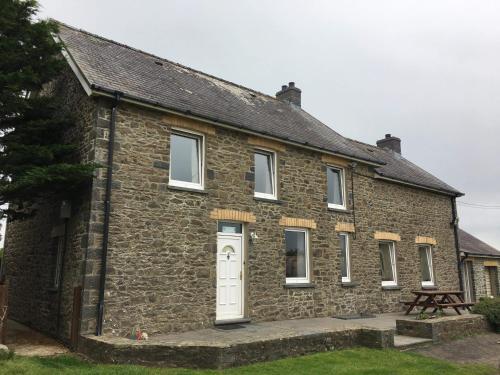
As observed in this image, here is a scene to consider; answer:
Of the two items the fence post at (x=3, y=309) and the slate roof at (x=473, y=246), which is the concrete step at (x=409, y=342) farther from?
the slate roof at (x=473, y=246)

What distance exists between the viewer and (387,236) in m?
16.0

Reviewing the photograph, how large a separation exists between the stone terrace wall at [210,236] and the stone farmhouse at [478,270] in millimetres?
6390

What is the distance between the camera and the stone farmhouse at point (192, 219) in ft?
30.7

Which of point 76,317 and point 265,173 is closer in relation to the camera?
point 76,317

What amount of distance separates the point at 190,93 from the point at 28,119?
14.5 ft

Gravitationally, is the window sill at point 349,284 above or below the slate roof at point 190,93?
below

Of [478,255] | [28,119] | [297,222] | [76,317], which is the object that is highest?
[28,119]

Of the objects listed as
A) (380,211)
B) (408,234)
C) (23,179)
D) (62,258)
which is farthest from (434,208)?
(23,179)

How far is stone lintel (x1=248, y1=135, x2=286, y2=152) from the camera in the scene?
40.2ft

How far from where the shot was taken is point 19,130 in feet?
31.2

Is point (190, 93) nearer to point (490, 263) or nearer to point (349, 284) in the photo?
point (349, 284)

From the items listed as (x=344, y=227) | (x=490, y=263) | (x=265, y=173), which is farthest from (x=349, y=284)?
(x=490, y=263)

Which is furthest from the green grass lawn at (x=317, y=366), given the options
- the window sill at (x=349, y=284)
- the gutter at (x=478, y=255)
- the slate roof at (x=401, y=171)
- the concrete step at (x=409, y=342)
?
the gutter at (x=478, y=255)

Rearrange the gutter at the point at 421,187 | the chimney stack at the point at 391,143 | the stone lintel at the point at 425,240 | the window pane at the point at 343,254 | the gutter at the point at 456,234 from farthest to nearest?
1. the chimney stack at the point at 391,143
2. the gutter at the point at 456,234
3. the stone lintel at the point at 425,240
4. the gutter at the point at 421,187
5. the window pane at the point at 343,254
